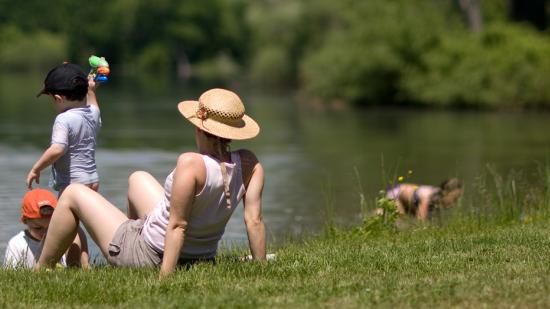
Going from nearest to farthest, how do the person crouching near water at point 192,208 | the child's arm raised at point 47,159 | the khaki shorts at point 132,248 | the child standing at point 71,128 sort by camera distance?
the person crouching near water at point 192,208, the khaki shorts at point 132,248, the child's arm raised at point 47,159, the child standing at point 71,128

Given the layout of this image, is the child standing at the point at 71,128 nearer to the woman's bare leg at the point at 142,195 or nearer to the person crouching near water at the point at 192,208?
the woman's bare leg at the point at 142,195

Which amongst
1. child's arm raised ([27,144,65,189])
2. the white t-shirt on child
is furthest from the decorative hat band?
the white t-shirt on child

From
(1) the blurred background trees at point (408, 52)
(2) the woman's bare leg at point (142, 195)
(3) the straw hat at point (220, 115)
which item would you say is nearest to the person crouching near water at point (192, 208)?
(3) the straw hat at point (220, 115)

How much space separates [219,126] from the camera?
22.6ft

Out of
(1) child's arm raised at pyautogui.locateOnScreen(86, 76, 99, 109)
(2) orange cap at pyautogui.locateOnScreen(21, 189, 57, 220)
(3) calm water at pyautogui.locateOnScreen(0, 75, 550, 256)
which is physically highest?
(1) child's arm raised at pyautogui.locateOnScreen(86, 76, 99, 109)

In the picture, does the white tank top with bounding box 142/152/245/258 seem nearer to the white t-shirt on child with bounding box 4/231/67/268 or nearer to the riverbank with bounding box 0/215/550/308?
the riverbank with bounding box 0/215/550/308

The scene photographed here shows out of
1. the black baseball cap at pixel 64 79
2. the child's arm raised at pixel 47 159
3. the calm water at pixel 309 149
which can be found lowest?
the calm water at pixel 309 149

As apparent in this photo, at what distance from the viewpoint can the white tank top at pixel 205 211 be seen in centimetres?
686

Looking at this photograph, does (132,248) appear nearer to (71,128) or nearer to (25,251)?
(71,128)

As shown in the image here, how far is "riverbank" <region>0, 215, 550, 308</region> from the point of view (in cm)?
598

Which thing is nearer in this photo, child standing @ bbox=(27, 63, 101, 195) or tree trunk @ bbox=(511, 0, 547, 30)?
child standing @ bbox=(27, 63, 101, 195)

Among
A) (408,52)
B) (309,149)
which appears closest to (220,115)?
(309,149)

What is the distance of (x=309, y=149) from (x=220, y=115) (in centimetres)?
1670

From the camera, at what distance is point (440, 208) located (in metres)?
11.0
